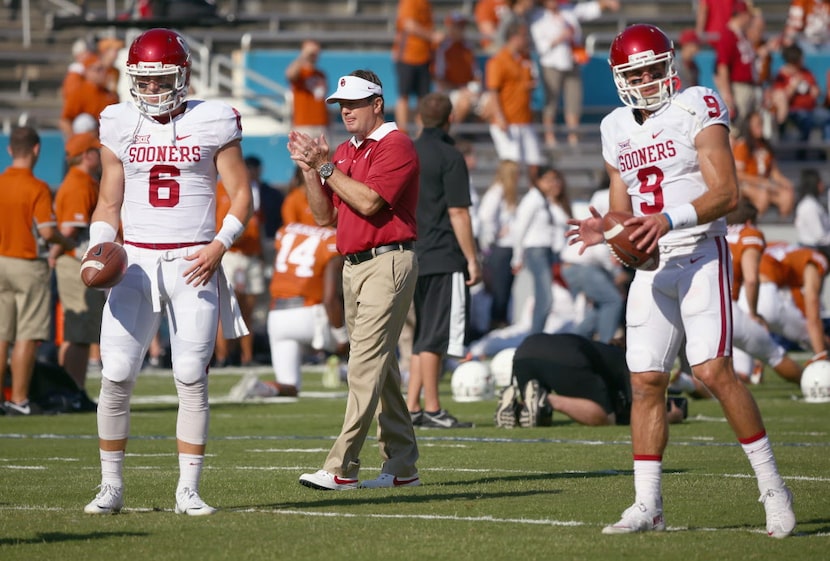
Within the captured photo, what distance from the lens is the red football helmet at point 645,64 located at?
19.2 ft

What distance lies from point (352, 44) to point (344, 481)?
16.4m

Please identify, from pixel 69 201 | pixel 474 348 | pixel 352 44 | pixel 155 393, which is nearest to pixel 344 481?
pixel 69 201

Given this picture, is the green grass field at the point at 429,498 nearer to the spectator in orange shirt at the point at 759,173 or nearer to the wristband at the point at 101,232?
the wristband at the point at 101,232

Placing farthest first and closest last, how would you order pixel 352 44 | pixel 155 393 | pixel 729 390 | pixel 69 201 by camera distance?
1. pixel 352 44
2. pixel 155 393
3. pixel 69 201
4. pixel 729 390

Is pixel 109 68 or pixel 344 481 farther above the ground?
pixel 109 68

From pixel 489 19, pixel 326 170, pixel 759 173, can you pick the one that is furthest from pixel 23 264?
pixel 489 19

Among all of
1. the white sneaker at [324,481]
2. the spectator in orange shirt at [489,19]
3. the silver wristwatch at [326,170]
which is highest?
the spectator in orange shirt at [489,19]

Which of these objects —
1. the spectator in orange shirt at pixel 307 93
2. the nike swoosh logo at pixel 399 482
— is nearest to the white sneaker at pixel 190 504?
the nike swoosh logo at pixel 399 482

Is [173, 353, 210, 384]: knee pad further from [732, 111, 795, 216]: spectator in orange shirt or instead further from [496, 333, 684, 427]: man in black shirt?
[732, 111, 795, 216]: spectator in orange shirt

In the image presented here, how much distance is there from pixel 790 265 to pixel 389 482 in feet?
25.0

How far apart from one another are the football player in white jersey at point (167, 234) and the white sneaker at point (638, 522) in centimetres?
168

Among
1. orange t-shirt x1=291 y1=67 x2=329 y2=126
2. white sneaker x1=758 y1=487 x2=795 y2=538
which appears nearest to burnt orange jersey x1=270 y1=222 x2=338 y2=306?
orange t-shirt x1=291 y1=67 x2=329 y2=126

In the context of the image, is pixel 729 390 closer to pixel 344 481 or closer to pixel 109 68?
pixel 344 481

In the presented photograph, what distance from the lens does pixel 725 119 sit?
19.1 feet
